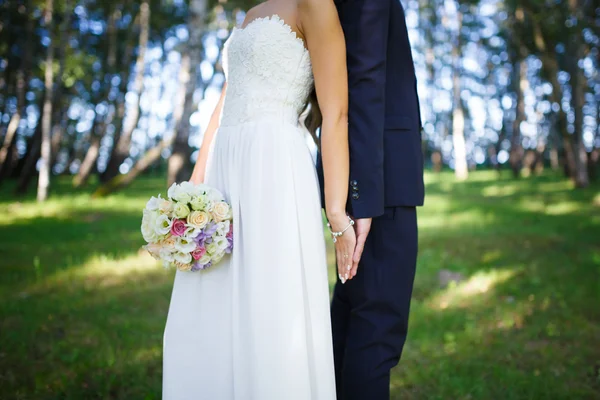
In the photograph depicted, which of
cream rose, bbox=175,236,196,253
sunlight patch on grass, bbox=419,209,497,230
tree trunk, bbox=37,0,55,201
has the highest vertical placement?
tree trunk, bbox=37,0,55,201

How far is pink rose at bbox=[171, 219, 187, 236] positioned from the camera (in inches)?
82.4

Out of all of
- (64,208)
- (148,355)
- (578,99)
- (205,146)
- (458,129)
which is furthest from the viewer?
(458,129)

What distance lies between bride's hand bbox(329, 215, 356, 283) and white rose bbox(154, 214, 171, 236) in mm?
702

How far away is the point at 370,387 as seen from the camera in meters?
2.16

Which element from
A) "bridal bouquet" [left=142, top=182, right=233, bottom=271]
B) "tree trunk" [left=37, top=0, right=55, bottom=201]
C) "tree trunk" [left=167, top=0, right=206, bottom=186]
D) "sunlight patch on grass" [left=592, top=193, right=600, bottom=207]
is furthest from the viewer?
"tree trunk" [left=37, top=0, right=55, bottom=201]

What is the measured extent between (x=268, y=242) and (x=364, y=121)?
66 cm

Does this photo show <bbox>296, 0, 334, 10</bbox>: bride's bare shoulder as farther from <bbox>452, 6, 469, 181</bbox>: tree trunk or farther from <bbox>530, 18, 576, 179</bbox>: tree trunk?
<bbox>452, 6, 469, 181</bbox>: tree trunk

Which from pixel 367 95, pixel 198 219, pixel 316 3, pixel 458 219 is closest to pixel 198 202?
pixel 198 219

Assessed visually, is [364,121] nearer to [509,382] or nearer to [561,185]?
[509,382]

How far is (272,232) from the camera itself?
211 cm

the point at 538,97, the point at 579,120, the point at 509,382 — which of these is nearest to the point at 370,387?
the point at 509,382

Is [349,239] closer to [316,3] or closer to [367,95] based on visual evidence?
[367,95]

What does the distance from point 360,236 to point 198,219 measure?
695 millimetres

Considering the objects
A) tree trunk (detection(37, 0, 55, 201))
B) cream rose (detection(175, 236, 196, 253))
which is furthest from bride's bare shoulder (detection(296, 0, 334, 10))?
tree trunk (detection(37, 0, 55, 201))
